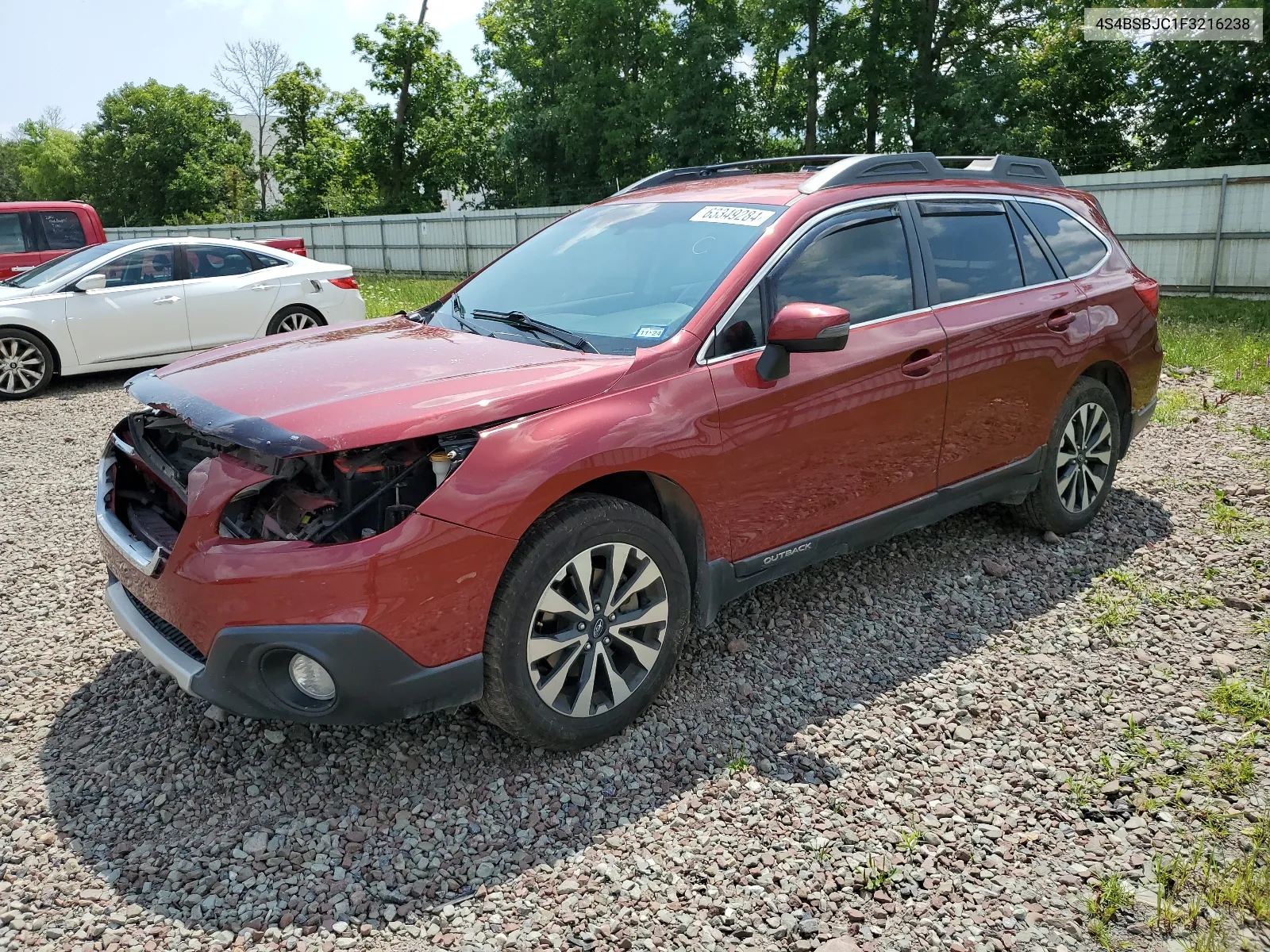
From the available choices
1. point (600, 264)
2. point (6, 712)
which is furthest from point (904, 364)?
point (6, 712)

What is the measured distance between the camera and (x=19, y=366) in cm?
1005

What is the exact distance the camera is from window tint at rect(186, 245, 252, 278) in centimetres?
1068

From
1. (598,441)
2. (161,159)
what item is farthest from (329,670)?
(161,159)

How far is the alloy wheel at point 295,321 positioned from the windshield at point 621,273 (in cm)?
719

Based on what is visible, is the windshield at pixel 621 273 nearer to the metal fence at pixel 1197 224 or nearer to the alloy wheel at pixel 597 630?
the alloy wheel at pixel 597 630

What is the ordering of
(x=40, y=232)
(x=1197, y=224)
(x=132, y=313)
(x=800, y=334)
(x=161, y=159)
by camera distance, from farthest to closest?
1. (x=161, y=159)
2. (x=1197, y=224)
3. (x=40, y=232)
4. (x=132, y=313)
5. (x=800, y=334)

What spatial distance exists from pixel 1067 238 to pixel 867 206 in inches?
63.8

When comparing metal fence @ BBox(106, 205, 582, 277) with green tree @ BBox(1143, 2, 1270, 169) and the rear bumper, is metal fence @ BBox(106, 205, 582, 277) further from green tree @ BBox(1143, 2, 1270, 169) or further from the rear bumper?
the rear bumper

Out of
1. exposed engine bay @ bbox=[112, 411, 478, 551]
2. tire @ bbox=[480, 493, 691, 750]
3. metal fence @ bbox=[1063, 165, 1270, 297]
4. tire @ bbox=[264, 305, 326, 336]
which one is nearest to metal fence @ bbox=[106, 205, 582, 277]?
metal fence @ bbox=[1063, 165, 1270, 297]

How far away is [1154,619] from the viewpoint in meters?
4.42

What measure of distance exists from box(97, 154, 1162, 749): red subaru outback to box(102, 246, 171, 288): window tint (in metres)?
7.25

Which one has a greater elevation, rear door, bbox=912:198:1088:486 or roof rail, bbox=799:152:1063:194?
roof rail, bbox=799:152:1063:194

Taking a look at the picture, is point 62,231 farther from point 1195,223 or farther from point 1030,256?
point 1195,223

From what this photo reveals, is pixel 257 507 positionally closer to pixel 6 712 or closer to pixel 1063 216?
pixel 6 712
